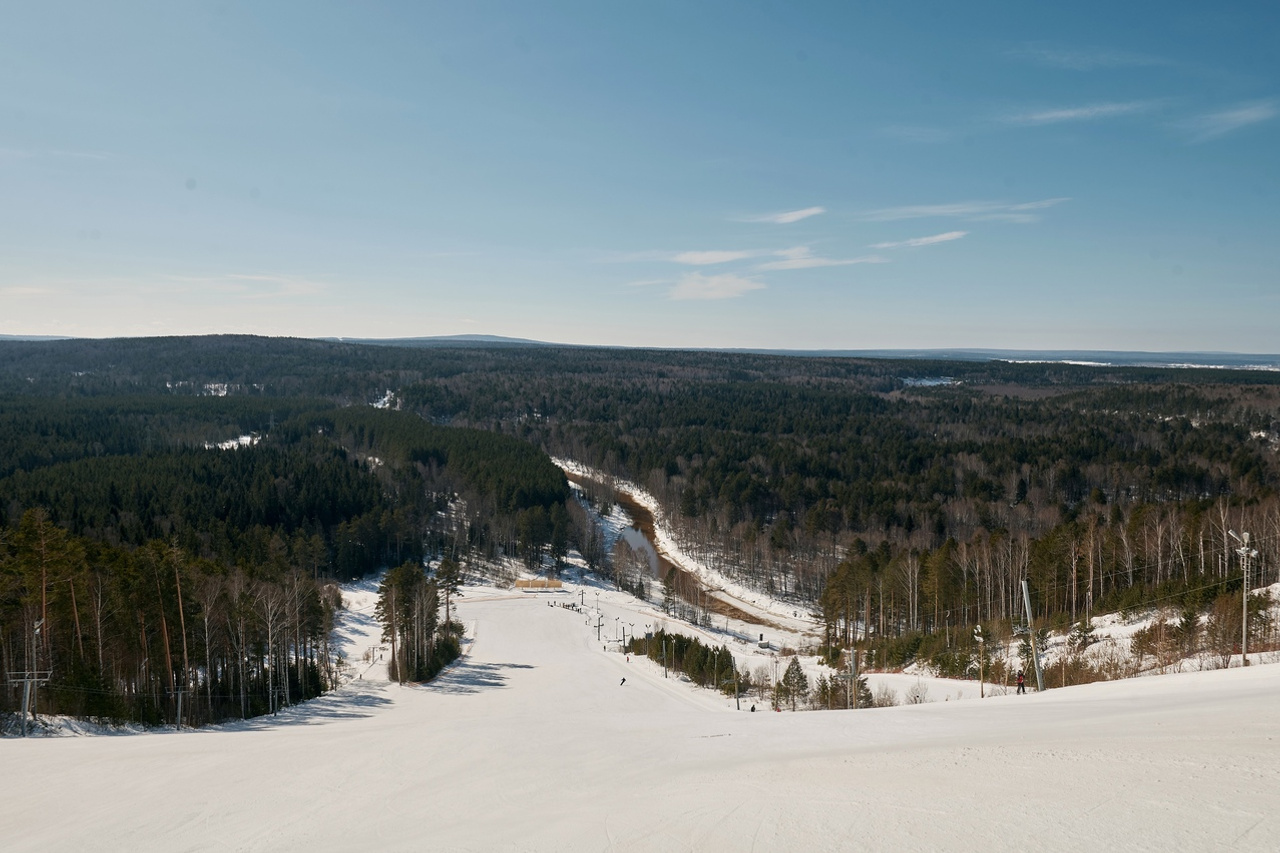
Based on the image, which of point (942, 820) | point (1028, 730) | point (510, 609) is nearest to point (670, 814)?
A: point (942, 820)

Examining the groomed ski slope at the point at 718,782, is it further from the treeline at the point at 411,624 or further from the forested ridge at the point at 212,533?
the treeline at the point at 411,624

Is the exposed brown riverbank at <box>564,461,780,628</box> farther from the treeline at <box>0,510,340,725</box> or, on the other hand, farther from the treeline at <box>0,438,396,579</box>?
the treeline at <box>0,510,340,725</box>

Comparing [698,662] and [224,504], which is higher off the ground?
[224,504]

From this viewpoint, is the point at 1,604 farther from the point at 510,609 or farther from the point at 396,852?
the point at 510,609

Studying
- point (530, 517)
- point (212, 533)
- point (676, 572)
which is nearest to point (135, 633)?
point (212, 533)

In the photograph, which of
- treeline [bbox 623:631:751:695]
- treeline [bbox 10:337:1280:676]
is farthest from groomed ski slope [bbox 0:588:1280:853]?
treeline [bbox 10:337:1280:676]

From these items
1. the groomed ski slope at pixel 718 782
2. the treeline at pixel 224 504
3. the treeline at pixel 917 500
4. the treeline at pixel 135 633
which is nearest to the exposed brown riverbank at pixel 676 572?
the treeline at pixel 917 500

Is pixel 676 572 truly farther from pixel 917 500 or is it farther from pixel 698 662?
pixel 698 662
